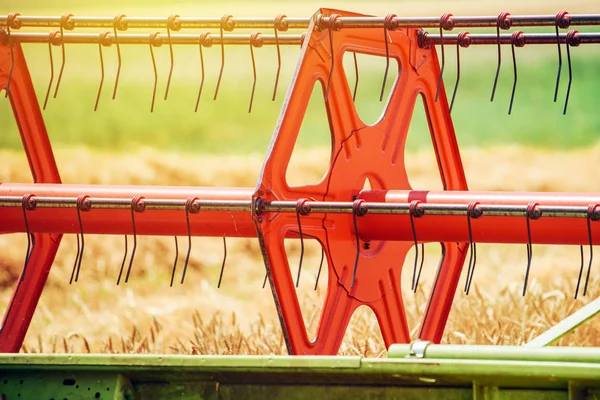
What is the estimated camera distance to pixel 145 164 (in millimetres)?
11336

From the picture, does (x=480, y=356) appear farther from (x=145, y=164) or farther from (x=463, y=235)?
(x=145, y=164)

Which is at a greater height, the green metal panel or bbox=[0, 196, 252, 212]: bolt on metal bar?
bbox=[0, 196, 252, 212]: bolt on metal bar

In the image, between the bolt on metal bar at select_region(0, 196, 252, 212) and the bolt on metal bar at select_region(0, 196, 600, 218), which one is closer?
the bolt on metal bar at select_region(0, 196, 600, 218)

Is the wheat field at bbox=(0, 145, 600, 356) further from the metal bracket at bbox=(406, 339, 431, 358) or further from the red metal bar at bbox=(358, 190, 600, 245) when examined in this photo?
the metal bracket at bbox=(406, 339, 431, 358)

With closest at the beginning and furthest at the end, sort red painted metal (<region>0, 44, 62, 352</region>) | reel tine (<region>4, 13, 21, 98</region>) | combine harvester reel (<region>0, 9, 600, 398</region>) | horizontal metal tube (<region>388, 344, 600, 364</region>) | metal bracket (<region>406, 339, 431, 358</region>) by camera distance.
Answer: horizontal metal tube (<region>388, 344, 600, 364</region>) → metal bracket (<region>406, 339, 431, 358</region>) → combine harvester reel (<region>0, 9, 600, 398</region>) → red painted metal (<region>0, 44, 62, 352</region>) → reel tine (<region>4, 13, 21, 98</region>)

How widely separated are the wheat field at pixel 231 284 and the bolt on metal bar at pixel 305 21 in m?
1.73

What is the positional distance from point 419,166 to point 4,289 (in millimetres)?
4545

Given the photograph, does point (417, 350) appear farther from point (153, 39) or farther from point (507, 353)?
point (153, 39)

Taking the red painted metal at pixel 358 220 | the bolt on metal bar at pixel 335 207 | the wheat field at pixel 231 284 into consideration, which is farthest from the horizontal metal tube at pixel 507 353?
the wheat field at pixel 231 284

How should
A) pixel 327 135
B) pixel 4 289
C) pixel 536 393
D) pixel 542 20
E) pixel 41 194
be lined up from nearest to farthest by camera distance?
pixel 536 393 → pixel 542 20 → pixel 41 194 → pixel 4 289 → pixel 327 135

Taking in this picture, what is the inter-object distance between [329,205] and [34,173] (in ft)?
7.08

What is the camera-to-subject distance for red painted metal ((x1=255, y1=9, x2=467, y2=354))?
16.7ft

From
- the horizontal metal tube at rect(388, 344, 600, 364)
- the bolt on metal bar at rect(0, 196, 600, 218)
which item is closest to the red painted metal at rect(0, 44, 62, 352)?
the bolt on metal bar at rect(0, 196, 600, 218)

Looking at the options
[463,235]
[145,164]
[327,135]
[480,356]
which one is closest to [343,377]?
[480,356]
